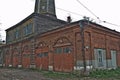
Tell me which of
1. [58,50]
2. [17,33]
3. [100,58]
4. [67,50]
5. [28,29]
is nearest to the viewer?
[67,50]

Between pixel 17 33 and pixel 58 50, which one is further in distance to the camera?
pixel 17 33

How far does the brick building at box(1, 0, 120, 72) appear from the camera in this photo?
53.9 feet

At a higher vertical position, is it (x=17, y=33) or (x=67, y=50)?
(x=17, y=33)

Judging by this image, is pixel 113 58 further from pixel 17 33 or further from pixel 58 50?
pixel 17 33

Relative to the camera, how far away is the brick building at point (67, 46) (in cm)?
1642

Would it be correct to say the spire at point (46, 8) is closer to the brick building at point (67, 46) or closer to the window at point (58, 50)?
the brick building at point (67, 46)

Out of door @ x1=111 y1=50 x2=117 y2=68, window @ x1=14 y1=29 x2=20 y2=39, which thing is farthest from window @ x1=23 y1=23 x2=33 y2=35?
door @ x1=111 y1=50 x2=117 y2=68

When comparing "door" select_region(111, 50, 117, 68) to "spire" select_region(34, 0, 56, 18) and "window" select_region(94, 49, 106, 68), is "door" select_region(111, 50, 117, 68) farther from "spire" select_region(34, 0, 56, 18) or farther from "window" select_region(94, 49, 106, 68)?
"spire" select_region(34, 0, 56, 18)

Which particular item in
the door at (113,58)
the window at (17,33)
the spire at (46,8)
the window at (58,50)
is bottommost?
the door at (113,58)

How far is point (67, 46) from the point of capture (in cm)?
1777

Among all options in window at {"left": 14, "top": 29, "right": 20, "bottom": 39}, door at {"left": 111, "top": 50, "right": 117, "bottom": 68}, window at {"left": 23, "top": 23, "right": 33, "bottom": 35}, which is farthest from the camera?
window at {"left": 14, "top": 29, "right": 20, "bottom": 39}

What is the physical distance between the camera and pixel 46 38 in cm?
2095

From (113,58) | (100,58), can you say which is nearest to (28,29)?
(100,58)

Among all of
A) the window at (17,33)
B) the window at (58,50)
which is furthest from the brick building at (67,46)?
the window at (17,33)
